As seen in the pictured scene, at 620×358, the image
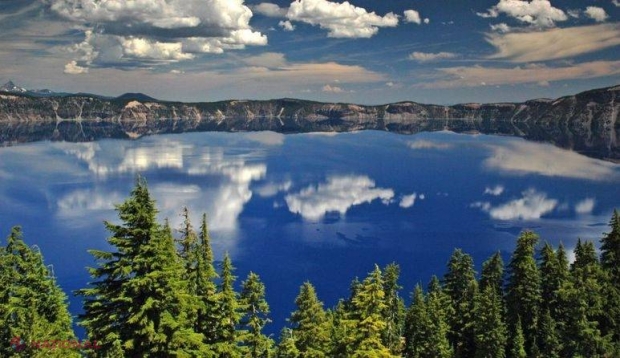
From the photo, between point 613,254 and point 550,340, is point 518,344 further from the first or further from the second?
point 613,254

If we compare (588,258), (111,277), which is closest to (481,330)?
(588,258)

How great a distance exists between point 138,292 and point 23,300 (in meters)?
15.8

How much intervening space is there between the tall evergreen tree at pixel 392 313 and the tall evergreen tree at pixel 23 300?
75.7 ft

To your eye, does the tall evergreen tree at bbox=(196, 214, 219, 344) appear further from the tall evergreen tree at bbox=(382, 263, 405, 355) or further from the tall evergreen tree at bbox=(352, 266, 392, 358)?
the tall evergreen tree at bbox=(382, 263, 405, 355)

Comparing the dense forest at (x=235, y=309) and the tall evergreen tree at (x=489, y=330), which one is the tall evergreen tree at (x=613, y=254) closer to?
the dense forest at (x=235, y=309)

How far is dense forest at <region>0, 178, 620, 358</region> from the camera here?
21.4m

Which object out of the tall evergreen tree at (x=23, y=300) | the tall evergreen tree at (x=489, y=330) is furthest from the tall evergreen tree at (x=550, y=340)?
the tall evergreen tree at (x=23, y=300)

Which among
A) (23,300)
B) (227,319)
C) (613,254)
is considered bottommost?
(613,254)

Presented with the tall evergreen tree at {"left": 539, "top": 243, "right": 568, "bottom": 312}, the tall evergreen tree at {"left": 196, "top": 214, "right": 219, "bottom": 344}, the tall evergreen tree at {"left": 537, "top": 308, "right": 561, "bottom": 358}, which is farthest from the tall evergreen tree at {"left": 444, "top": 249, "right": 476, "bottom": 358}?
the tall evergreen tree at {"left": 196, "top": 214, "right": 219, "bottom": 344}

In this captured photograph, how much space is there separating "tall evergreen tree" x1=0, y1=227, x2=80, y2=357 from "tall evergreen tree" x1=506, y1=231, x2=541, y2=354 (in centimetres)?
4282

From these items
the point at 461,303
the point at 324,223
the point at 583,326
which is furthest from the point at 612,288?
the point at 324,223

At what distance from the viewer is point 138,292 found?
69.0 ft

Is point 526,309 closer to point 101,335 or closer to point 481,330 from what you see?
point 481,330

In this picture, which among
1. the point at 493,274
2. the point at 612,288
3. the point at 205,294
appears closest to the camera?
the point at 205,294
